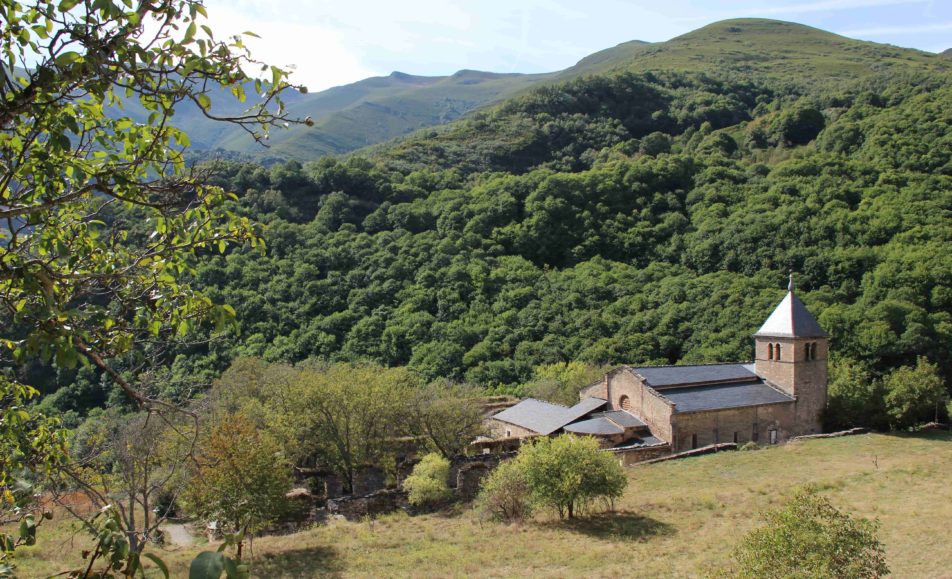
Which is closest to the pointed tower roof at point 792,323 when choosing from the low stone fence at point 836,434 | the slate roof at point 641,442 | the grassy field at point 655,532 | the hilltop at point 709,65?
the low stone fence at point 836,434

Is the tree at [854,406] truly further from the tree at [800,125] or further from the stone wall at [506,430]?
the tree at [800,125]

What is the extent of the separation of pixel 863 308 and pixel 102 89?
4578cm

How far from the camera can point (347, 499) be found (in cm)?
2538

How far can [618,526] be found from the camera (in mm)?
20828

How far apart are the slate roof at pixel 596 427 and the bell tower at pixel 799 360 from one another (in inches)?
347

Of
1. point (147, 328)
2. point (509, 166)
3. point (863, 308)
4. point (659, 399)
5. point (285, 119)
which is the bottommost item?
point (659, 399)

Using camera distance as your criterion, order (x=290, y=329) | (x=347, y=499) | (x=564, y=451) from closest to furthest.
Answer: (x=564, y=451), (x=347, y=499), (x=290, y=329)

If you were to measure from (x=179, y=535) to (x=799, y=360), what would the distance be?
27334mm

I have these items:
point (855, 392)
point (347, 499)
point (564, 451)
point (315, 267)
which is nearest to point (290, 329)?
point (315, 267)

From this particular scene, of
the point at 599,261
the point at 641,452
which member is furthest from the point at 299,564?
the point at 599,261

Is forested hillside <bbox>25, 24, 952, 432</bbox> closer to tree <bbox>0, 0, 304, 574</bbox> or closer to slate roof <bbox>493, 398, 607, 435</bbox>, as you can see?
slate roof <bbox>493, 398, 607, 435</bbox>

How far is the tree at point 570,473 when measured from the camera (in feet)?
70.6

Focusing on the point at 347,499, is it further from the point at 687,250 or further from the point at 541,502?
the point at 687,250

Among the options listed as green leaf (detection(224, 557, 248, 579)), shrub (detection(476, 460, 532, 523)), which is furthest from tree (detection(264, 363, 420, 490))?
green leaf (detection(224, 557, 248, 579))
